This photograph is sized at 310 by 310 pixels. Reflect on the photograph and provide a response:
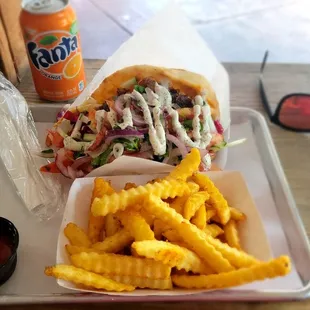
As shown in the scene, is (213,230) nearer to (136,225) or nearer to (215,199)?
(215,199)

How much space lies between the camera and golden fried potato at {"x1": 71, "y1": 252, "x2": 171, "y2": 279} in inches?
30.8

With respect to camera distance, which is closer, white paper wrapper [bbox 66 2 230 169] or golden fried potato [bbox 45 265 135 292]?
golden fried potato [bbox 45 265 135 292]

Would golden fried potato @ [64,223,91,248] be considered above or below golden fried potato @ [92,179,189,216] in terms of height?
below

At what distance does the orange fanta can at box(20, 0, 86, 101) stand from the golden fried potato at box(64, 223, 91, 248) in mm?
640

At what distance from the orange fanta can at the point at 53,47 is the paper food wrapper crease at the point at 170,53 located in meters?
0.14

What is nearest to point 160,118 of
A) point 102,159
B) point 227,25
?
point 102,159

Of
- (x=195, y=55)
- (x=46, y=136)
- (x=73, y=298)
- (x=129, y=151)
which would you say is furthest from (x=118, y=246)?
(x=195, y=55)

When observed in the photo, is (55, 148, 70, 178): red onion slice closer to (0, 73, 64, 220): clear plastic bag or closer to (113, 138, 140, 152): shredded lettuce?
(0, 73, 64, 220): clear plastic bag

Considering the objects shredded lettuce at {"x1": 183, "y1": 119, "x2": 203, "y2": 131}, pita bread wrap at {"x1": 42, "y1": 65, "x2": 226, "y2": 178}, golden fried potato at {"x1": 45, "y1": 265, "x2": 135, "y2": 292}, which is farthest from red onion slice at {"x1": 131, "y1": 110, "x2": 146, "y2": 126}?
golden fried potato at {"x1": 45, "y1": 265, "x2": 135, "y2": 292}

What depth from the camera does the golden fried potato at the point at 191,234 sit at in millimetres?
783

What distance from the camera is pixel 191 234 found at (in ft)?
2.58

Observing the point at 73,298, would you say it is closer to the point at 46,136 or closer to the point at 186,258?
the point at 186,258

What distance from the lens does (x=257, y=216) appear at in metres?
0.95

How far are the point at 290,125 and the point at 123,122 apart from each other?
0.58 metres
